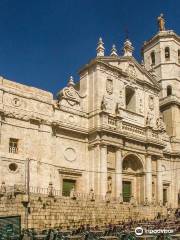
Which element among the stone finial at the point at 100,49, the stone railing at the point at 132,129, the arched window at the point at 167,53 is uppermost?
the arched window at the point at 167,53

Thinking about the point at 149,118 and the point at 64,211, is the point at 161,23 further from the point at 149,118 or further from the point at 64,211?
the point at 64,211

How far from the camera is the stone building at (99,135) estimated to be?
1073 inches

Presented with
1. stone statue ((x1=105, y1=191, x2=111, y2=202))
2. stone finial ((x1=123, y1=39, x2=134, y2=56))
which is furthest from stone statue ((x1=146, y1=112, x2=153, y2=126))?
stone statue ((x1=105, y1=191, x2=111, y2=202))

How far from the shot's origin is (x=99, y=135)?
3095cm

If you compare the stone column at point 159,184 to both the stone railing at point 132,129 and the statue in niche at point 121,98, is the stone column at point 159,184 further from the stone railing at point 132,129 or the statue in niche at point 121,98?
the statue in niche at point 121,98

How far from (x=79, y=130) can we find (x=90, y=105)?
9.33 ft

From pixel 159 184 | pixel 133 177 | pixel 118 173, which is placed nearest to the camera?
pixel 118 173

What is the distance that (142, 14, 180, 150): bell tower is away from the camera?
40.3m

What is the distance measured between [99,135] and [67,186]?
4755 millimetres

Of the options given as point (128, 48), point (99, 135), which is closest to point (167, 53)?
point (128, 48)

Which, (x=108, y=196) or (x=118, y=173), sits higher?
(x=118, y=173)

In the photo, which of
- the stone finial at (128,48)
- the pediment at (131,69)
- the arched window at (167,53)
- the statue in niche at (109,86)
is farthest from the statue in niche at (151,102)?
the arched window at (167,53)

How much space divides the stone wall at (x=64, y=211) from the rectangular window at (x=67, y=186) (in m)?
4.18

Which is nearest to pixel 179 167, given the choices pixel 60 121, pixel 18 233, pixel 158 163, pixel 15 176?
pixel 158 163
